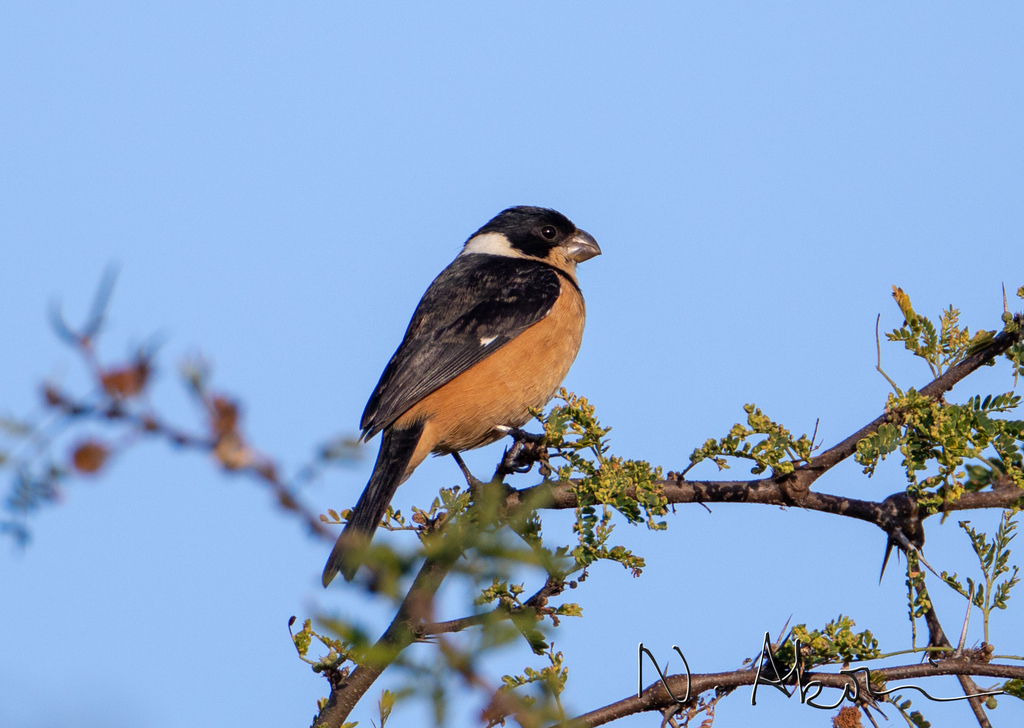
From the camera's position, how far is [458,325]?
17.7 ft

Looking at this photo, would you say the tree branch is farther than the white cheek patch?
No

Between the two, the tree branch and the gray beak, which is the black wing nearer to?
the gray beak

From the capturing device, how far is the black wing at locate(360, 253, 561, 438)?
5051 mm

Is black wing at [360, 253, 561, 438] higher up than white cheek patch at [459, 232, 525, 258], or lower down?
lower down

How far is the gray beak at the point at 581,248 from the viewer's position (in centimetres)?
673

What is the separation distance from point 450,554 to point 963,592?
1.89 metres

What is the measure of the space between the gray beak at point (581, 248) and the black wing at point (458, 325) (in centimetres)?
62

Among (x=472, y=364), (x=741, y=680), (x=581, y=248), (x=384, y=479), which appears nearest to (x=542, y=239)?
(x=581, y=248)

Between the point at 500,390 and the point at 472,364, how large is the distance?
197 mm

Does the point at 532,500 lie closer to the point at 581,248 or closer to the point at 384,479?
the point at 384,479

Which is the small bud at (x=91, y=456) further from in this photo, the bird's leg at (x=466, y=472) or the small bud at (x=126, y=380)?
the bird's leg at (x=466, y=472)

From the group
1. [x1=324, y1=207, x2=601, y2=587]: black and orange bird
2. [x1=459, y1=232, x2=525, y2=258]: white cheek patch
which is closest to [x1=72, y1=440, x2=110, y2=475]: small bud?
[x1=324, y1=207, x2=601, y2=587]: black and orange bird

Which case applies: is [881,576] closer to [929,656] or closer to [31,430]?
[929,656]

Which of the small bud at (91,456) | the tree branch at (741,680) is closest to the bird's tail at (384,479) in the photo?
the tree branch at (741,680)
